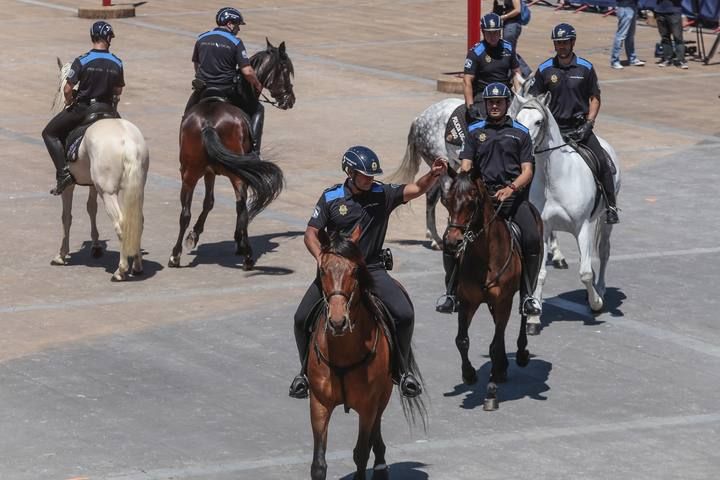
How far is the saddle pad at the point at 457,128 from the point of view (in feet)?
58.1

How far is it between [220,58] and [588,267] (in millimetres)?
5561

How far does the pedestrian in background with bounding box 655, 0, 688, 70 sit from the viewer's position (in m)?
31.1

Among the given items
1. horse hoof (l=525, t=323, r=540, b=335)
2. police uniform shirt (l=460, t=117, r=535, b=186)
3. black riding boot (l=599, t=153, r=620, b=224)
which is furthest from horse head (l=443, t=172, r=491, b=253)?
black riding boot (l=599, t=153, r=620, b=224)

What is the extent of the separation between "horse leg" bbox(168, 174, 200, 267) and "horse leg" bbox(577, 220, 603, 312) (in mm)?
4680

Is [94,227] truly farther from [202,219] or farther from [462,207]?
[462,207]

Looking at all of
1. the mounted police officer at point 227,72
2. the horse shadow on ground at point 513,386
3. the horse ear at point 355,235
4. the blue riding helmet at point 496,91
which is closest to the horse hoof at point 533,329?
the horse shadow on ground at point 513,386

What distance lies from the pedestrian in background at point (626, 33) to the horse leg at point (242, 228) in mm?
15164

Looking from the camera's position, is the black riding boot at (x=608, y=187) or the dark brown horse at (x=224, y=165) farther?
the dark brown horse at (x=224, y=165)

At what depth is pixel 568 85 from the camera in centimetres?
1568

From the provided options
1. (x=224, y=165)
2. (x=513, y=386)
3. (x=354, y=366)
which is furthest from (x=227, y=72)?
(x=354, y=366)

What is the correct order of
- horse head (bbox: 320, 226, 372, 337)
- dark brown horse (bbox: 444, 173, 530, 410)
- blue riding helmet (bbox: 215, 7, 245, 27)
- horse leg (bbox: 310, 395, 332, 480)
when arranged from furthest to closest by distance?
blue riding helmet (bbox: 215, 7, 245, 27) < dark brown horse (bbox: 444, 173, 530, 410) < horse leg (bbox: 310, 395, 332, 480) < horse head (bbox: 320, 226, 372, 337)

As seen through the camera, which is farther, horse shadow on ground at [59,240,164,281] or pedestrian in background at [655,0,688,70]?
pedestrian in background at [655,0,688,70]

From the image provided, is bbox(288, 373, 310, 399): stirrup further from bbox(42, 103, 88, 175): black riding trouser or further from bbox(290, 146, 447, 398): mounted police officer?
bbox(42, 103, 88, 175): black riding trouser

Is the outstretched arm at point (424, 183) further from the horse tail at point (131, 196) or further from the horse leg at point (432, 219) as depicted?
the horse leg at point (432, 219)
